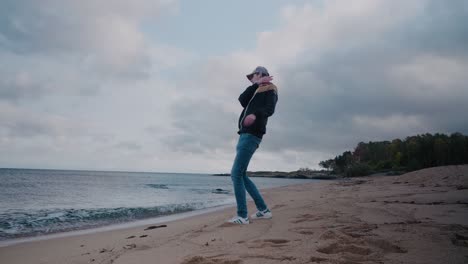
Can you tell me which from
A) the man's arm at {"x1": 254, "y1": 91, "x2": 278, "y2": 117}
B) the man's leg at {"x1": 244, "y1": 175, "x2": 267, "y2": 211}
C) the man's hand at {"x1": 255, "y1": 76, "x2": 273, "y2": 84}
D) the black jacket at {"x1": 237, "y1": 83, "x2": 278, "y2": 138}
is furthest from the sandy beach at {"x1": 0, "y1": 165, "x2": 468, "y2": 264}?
the man's hand at {"x1": 255, "y1": 76, "x2": 273, "y2": 84}

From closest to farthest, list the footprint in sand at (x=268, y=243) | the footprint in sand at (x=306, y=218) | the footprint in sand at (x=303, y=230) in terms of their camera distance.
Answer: the footprint in sand at (x=268, y=243) → the footprint in sand at (x=303, y=230) → the footprint in sand at (x=306, y=218)

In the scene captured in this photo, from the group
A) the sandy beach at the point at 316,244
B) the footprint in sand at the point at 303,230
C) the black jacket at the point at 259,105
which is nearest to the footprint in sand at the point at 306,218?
the sandy beach at the point at 316,244

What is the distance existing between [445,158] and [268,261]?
66045 mm

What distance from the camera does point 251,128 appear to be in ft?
13.4

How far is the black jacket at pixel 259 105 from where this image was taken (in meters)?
4.09

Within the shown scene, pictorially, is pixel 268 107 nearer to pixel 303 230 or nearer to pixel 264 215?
pixel 264 215

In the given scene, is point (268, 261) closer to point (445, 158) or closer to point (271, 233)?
point (271, 233)

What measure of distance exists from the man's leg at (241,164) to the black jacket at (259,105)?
0.13 meters

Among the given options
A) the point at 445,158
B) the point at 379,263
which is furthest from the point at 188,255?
the point at 445,158

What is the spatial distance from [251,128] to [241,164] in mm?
522

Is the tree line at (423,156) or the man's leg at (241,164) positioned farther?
the tree line at (423,156)

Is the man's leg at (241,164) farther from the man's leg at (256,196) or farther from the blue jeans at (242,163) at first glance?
the man's leg at (256,196)

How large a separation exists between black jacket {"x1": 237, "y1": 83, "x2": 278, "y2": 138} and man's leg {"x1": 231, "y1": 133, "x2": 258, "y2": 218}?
131mm

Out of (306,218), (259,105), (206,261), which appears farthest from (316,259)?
(259,105)
